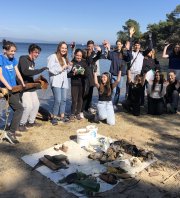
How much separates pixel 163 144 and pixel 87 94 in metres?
2.68

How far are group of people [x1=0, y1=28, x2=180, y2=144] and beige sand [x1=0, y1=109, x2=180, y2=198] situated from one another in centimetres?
34

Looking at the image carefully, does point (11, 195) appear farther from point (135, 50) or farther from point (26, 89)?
point (135, 50)

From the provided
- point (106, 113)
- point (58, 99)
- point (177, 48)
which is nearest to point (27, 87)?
point (58, 99)

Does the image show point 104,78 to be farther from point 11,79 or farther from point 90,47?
point 11,79

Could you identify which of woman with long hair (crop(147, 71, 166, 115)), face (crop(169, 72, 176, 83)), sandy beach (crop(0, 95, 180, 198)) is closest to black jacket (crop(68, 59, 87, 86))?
sandy beach (crop(0, 95, 180, 198))

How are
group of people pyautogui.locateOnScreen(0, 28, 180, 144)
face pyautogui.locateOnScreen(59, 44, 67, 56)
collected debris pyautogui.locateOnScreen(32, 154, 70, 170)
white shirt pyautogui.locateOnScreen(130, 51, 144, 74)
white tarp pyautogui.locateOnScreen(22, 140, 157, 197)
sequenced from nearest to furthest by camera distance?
white tarp pyautogui.locateOnScreen(22, 140, 157, 197) < collected debris pyautogui.locateOnScreen(32, 154, 70, 170) < group of people pyautogui.locateOnScreen(0, 28, 180, 144) < face pyautogui.locateOnScreen(59, 44, 67, 56) < white shirt pyautogui.locateOnScreen(130, 51, 144, 74)

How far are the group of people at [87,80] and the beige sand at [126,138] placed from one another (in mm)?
337

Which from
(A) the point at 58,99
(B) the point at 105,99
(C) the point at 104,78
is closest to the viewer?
(A) the point at 58,99

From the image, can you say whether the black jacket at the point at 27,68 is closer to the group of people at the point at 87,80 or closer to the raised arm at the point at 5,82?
the group of people at the point at 87,80

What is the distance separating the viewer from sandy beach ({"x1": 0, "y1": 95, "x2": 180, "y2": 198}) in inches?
181

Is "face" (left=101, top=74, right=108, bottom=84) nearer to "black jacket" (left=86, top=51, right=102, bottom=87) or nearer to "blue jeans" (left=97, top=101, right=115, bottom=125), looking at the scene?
"black jacket" (left=86, top=51, right=102, bottom=87)

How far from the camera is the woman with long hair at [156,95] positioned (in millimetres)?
8984

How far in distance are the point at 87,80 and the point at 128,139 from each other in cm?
213

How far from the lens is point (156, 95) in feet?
29.8
